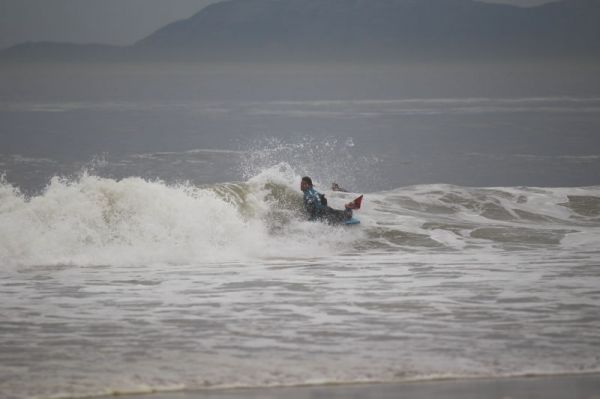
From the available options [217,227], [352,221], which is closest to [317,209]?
[352,221]

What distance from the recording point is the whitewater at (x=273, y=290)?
11.3m

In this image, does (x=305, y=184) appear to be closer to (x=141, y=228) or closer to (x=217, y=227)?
(x=217, y=227)

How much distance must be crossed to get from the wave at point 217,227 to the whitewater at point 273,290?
5 cm

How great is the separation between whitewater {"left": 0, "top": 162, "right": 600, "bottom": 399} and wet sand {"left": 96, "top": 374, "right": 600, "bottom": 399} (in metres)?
0.25

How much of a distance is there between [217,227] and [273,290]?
20.7 ft

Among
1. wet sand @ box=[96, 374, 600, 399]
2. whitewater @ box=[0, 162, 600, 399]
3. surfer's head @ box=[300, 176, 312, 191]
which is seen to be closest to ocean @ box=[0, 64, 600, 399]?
whitewater @ box=[0, 162, 600, 399]

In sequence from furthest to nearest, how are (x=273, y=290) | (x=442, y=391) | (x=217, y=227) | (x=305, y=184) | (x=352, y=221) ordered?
1. (x=352, y=221)
2. (x=305, y=184)
3. (x=217, y=227)
4. (x=273, y=290)
5. (x=442, y=391)

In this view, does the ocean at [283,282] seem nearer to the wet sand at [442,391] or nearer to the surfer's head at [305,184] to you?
the wet sand at [442,391]

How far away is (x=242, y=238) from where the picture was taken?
72.1ft

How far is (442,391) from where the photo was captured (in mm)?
10188

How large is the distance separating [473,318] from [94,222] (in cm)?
976

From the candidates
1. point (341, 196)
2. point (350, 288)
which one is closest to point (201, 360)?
point (350, 288)

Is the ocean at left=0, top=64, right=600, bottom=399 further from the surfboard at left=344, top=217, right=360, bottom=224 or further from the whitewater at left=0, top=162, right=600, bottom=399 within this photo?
the surfboard at left=344, top=217, right=360, bottom=224

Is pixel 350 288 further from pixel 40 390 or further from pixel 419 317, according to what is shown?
pixel 40 390
